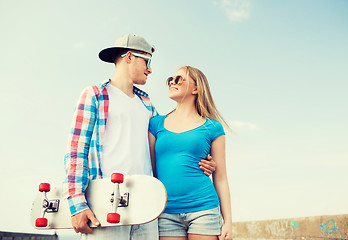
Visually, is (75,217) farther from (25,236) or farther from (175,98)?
(25,236)

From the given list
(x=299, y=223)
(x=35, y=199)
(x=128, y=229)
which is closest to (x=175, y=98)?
(x=128, y=229)

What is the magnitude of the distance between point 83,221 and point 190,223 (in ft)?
2.71

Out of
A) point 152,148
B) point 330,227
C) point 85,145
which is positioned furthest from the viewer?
point 330,227

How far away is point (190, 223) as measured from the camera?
2473 millimetres

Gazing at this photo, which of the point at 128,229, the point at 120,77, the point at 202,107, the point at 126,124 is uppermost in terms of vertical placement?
the point at 120,77

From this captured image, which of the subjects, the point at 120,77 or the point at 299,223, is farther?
the point at 299,223

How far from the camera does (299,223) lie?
283 inches

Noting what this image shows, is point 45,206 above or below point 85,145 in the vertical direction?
below

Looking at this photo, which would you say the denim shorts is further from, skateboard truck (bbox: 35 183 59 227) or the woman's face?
the woman's face

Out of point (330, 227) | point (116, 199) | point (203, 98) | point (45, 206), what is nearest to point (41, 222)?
point (45, 206)

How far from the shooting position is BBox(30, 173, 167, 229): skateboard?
2.16m

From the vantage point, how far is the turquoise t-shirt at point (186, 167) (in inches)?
98.5

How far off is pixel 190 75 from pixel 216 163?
90 cm

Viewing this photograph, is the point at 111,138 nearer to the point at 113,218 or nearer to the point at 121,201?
the point at 121,201
